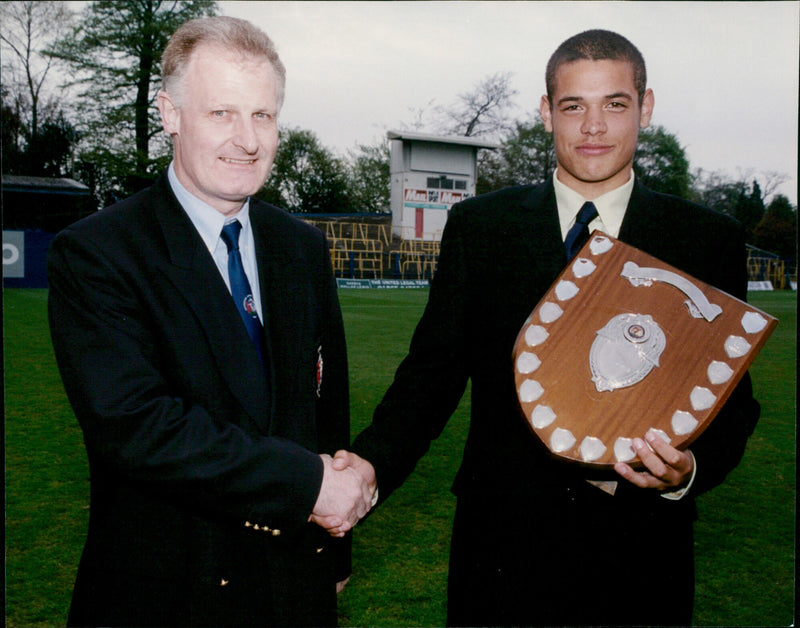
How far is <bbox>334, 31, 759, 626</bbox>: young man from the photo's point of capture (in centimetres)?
177

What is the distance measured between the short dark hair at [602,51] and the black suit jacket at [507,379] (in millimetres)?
298

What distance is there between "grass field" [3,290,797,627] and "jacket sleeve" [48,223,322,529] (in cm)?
103

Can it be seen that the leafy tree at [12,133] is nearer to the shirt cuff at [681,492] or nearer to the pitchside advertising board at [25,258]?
the pitchside advertising board at [25,258]

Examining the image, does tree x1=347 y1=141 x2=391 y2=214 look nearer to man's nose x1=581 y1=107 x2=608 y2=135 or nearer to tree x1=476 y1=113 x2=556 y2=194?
tree x1=476 y1=113 x2=556 y2=194

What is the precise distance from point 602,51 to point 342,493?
4.24ft

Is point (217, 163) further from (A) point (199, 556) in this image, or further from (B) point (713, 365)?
(B) point (713, 365)

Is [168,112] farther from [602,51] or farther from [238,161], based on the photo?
[602,51]

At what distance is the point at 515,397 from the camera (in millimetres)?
1657

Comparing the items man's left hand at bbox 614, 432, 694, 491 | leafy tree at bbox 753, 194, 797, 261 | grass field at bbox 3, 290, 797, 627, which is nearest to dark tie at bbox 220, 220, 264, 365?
man's left hand at bbox 614, 432, 694, 491

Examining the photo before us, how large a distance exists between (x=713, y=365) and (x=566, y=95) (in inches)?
30.2

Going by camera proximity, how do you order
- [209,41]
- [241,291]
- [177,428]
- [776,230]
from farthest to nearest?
[776,230] → [241,291] → [209,41] → [177,428]

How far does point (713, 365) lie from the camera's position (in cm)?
153

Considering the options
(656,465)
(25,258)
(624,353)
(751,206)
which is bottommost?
(656,465)

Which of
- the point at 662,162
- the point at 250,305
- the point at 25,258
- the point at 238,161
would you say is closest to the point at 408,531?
the point at 250,305
